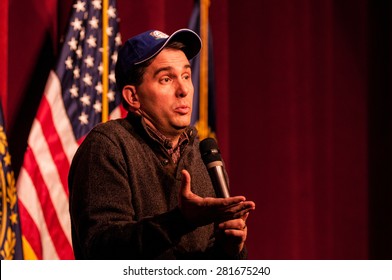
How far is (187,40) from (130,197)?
41 cm

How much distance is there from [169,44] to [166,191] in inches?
13.3

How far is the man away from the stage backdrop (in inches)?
58.2

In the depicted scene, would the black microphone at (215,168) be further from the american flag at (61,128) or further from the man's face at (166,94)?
the american flag at (61,128)

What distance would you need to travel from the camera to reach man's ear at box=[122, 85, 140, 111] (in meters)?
1.44

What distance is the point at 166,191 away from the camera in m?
1.37

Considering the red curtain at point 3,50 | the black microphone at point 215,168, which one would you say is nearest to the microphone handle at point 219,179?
the black microphone at point 215,168

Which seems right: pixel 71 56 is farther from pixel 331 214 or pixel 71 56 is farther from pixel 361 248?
pixel 361 248

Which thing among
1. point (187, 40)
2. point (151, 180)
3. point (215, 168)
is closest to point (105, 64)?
point (187, 40)

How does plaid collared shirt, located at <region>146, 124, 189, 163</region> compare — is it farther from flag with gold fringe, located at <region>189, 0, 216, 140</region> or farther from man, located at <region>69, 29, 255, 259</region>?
flag with gold fringe, located at <region>189, 0, 216, 140</region>

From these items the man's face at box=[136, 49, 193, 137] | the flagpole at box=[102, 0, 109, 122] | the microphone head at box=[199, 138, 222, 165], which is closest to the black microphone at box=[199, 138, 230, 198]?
the microphone head at box=[199, 138, 222, 165]

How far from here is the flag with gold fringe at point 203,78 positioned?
281cm

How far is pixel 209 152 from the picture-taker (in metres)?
1.29

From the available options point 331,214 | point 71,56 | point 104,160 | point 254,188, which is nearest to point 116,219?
point 104,160

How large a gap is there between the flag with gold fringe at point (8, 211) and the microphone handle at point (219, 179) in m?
1.12
